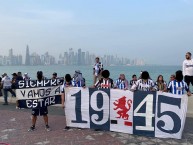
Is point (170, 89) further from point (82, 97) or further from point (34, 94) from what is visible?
point (34, 94)

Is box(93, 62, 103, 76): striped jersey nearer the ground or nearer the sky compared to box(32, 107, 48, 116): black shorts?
nearer the sky

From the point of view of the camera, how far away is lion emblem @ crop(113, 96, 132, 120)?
8.52m

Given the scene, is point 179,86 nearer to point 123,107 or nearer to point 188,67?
point 123,107

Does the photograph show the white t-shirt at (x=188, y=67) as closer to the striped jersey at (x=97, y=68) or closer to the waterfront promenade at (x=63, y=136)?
the waterfront promenade at (x=63, y=136)

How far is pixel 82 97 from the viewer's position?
9.05 m

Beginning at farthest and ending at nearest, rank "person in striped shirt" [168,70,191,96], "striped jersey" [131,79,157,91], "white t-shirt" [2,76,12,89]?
"white t-shirt" [2,76,12,89]
"striped jersey" [131,79,157,91]
"person in striped shirt" [168,70,191,96]

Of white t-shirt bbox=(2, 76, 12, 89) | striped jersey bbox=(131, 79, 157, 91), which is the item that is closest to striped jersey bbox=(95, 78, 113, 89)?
striped jersey bbox=(131, 79, 157, 91)

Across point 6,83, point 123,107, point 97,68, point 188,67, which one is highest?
point 188,67

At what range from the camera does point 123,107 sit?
8.59 meters

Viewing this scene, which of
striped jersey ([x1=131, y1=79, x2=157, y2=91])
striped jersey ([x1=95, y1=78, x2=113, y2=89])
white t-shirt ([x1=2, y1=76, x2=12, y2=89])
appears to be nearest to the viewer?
striped jersey ([x1=131, y1=79, x2=157, y2=91])

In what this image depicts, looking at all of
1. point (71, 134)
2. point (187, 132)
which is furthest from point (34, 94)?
point (187, 132)

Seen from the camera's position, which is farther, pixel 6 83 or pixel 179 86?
pixel 6 83

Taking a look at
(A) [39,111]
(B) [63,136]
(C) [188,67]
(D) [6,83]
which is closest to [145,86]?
(B) [63,136]

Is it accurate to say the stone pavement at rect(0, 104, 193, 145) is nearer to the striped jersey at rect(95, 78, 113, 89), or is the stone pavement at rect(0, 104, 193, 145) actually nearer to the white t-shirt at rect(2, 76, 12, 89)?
the striped jersey at rect(95, 78, 113, 89)
